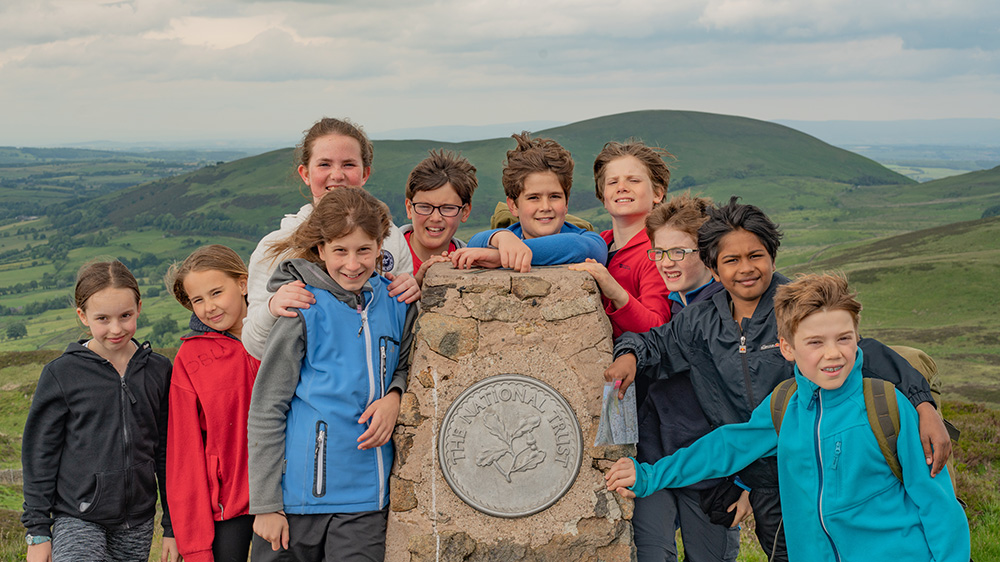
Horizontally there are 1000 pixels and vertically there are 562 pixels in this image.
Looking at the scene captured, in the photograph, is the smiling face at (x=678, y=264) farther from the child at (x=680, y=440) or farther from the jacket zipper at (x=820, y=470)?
the jacket zipper at (x=820, y=470)

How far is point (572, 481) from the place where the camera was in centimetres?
407

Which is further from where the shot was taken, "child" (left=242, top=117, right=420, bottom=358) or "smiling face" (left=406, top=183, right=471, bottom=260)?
"smiling face" (left=406, top=183, right=471, bottom=260)

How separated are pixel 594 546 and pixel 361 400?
1.54 m

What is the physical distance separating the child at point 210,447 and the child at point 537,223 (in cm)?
145

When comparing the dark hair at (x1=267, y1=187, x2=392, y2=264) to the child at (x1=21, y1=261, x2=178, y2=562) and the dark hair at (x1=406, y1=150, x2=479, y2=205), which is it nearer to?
the dark hair at (x1=406, y1=150, x2=479, y2=205)

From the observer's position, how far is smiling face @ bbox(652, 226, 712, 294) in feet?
13.8

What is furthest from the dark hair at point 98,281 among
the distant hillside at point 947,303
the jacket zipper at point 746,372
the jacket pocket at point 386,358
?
the distant hillside at point 947,303

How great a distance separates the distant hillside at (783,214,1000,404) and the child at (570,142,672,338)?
23818mm

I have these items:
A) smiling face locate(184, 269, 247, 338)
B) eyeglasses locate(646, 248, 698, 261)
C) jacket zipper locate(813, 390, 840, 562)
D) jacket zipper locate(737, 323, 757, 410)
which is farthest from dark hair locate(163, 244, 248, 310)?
jacket zipper locate(813, 390, 840, 562)

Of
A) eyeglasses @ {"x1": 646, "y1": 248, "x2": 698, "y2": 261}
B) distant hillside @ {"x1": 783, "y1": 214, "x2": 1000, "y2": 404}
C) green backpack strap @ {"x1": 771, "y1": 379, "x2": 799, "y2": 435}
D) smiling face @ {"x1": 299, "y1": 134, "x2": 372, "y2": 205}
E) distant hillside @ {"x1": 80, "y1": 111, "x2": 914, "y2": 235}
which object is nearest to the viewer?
green backpack strap @ {"x1": 771, "y1": 379, "x2": 799, "y2": 435}

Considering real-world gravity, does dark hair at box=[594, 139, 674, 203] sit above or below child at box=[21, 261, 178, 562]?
above

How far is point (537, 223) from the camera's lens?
4520 mm

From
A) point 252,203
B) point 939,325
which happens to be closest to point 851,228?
point 939,325

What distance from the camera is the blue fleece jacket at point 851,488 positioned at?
3.27 m
